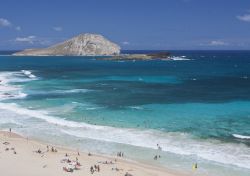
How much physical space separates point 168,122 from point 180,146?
31.2 feet

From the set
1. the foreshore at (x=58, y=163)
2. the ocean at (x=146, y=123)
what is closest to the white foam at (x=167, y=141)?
the ocean at (x=146, y=123)

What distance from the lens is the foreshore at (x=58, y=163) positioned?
95.2 feet

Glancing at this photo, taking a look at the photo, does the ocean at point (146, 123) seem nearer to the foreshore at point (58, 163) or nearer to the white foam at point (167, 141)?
the white foam at point (167, 141)

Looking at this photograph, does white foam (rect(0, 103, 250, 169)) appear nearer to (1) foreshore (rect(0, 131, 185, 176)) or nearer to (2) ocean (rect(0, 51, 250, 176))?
(2) ocean (rect(0, 51, 250, 176))

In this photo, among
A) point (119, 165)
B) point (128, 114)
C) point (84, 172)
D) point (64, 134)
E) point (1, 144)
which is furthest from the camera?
point (128, 114)

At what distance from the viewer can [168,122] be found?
4634 centimetres

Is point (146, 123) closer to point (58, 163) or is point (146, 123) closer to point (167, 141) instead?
point (167, 141)

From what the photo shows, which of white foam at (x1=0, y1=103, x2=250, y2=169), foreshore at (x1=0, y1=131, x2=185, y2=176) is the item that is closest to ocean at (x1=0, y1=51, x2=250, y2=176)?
white foam at (x1=0, y1=103, x2=250, y2=169)

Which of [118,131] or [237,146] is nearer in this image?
[237,146]

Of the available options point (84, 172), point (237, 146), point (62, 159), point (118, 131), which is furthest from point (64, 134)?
point (237, 146)

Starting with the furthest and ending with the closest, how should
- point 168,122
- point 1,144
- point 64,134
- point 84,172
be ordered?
point 168,122 → point 64,134 → point 1,144 → point 84,172

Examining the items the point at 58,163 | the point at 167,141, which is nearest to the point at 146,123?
the point at 167,141

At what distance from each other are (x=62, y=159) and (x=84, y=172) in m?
3.46

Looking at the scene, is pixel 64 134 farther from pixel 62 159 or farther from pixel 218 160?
pixel 218 160
